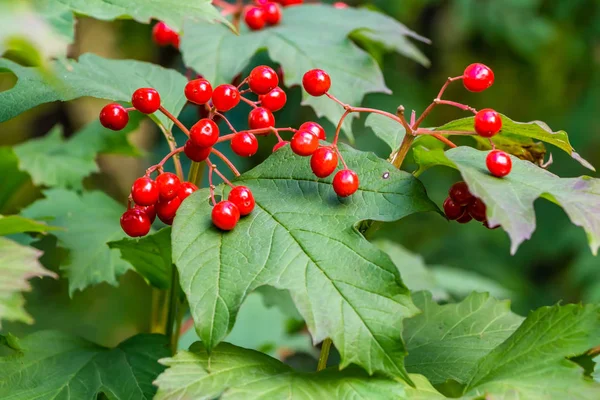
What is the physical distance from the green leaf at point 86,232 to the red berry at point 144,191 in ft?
1.00

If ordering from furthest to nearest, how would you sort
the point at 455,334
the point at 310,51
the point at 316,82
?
the point at 310,51, the point at 455,334, the point at 316,82

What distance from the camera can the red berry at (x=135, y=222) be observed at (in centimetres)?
71

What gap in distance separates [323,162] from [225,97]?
13 centimetres

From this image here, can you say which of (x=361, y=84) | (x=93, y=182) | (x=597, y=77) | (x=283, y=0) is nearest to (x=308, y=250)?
(x=361, y=84)

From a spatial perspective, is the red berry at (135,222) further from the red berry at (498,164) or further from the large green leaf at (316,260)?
the red berry at (498,164)

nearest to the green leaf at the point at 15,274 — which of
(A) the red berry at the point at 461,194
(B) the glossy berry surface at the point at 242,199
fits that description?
(B) the glossy berry surface at the point at 242,199

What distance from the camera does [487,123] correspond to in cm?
67

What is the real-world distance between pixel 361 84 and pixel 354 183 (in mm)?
422

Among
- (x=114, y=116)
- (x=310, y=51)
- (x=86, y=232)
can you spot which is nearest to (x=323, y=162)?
(x=114, y=116)

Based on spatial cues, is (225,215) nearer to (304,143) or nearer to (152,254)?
(304,143)

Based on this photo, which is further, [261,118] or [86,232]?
[86,232]

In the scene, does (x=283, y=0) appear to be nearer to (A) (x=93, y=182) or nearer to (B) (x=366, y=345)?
(B) (x=366, y=345)

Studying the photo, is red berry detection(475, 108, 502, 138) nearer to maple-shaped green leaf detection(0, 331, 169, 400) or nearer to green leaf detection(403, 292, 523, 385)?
green leaf detection(403, 292, 523, 385)

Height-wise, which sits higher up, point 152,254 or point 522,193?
point 522,193
